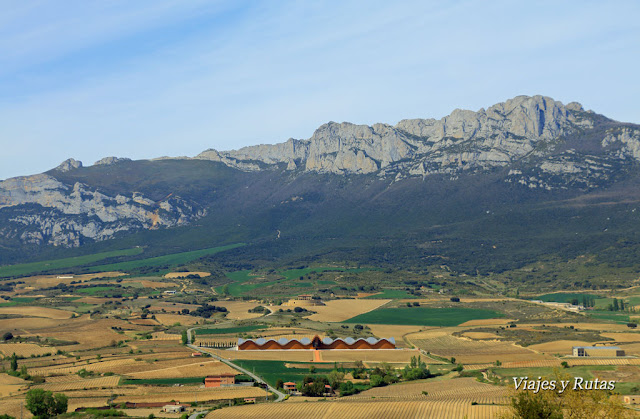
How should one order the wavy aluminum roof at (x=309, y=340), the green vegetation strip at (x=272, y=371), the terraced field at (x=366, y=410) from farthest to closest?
the wavy aluminum roof at (x=309, y=340)
the green vegetation strip at (x=272, y=371)
the terraced field at (x=366, y=410)

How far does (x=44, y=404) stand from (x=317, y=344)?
6421 centimetres

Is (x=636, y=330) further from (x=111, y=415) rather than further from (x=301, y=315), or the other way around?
(x=111, y=415)

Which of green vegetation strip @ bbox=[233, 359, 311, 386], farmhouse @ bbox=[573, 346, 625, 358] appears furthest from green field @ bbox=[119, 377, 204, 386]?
farmhouse @ bbox=[573, 346, 625, 358]

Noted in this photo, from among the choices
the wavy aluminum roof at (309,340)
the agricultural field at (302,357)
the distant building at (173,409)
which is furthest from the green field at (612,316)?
the distant building at (173,409)

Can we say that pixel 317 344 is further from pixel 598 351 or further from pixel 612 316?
pixel 612 316

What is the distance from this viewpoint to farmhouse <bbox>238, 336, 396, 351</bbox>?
152 metres

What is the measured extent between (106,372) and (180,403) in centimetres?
2699

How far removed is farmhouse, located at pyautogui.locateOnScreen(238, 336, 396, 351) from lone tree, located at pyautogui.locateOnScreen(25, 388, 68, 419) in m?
56.0

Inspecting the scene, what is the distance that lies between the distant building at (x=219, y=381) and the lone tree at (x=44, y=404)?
80.2 ft

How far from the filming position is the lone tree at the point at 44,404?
319 ft

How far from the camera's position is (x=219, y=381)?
389ft

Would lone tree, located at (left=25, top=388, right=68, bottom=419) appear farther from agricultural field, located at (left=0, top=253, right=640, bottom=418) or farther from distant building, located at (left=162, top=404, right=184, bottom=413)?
distant building, located at (left=162, top=404, right=184, bottom=413)

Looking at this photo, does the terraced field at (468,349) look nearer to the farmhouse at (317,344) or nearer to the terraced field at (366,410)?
the farmhouse at (317,344)

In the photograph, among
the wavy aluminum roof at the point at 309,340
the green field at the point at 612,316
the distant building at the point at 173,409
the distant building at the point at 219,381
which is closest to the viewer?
the distant building at the point at 173,409
